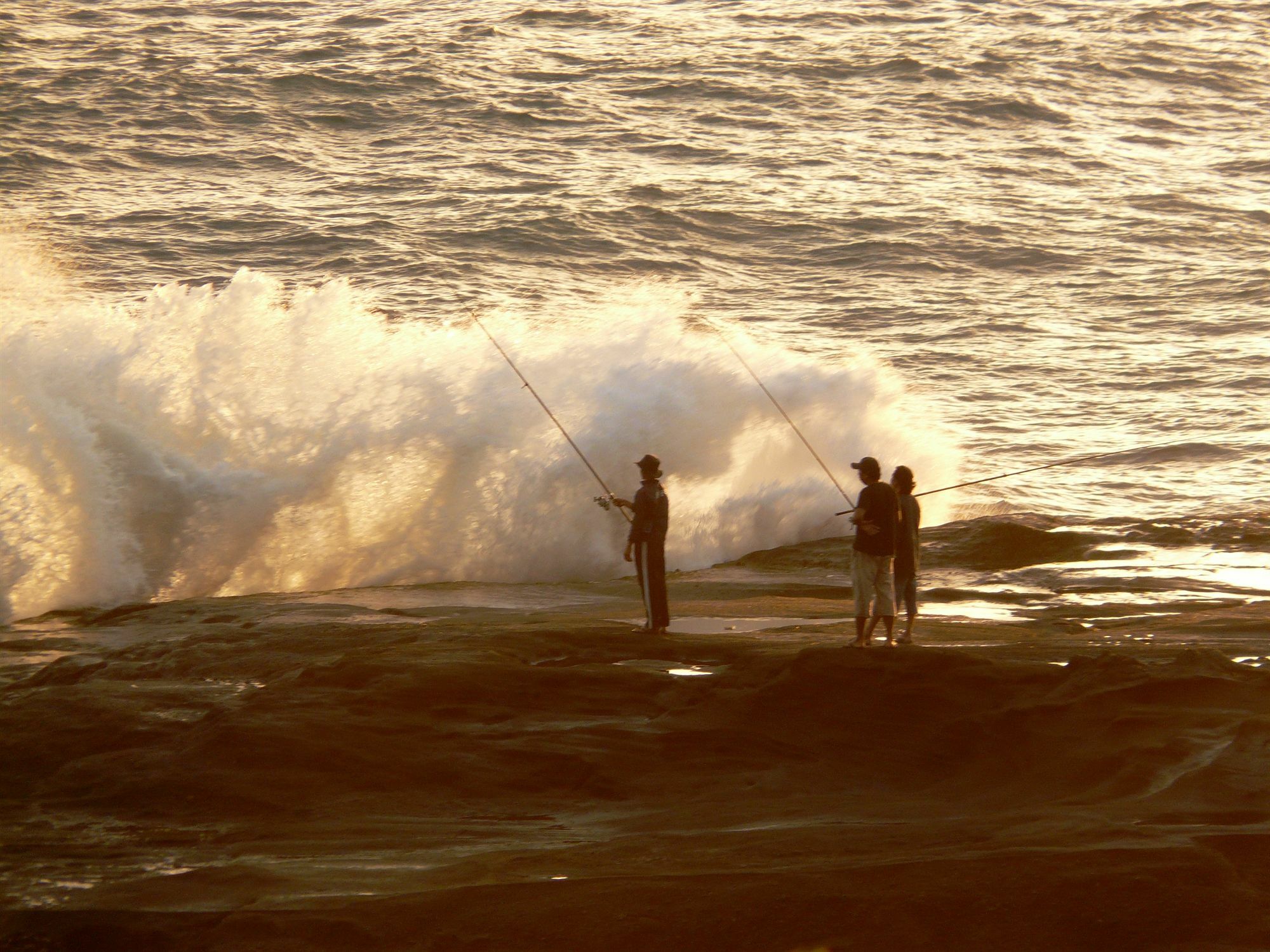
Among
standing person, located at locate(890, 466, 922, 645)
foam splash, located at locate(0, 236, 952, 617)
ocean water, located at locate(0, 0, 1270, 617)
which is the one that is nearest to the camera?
standing person, located at locate(890, 466, 922, 645)

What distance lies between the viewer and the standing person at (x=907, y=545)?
10.1 meters

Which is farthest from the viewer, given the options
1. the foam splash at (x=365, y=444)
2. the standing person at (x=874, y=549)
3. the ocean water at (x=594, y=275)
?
the ocean water at (x=594, y=275)

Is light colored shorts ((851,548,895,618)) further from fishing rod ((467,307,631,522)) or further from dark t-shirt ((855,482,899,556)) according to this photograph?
fishing rod ((467,307,631,522))

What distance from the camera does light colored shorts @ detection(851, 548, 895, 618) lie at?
961 cm

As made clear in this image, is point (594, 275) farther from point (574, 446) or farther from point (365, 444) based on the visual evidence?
point (574, 446)

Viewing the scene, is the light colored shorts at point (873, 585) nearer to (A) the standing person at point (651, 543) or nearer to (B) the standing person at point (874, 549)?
(B) the standing person at point (874, 549)

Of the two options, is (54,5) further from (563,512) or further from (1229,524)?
(1229,524)

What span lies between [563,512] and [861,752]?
9.19 m

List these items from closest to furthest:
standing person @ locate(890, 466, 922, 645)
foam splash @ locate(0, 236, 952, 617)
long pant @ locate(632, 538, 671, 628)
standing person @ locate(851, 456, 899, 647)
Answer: standing person @ locate(851, 456, 899, 647)
standing person @ locate(890, 466, 922, 645)
long pant @ locate(632, 538, 671, 628)
foam splash @ locate(0, 236, 952, 617)

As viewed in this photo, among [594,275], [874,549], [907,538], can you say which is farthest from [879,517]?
[594,275]

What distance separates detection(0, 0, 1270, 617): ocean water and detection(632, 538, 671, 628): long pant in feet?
18.6

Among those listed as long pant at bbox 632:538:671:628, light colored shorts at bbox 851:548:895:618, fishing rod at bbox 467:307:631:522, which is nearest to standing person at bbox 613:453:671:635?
long pant at bbox 632:538:671:628

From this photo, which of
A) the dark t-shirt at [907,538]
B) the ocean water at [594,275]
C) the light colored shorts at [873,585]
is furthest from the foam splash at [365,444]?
the light colored shorts at [873,585]

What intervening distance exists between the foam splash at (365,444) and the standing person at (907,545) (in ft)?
20.6
